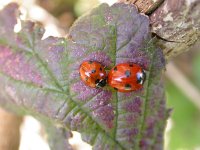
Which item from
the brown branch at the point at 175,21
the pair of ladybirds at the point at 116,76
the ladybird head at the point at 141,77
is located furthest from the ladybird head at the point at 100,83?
the brown branch at the point at 175,21

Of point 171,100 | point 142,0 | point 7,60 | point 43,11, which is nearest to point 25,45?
point 7,60

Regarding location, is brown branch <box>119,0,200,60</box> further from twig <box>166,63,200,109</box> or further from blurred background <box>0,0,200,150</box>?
twig <box>166,63,200,109</box>

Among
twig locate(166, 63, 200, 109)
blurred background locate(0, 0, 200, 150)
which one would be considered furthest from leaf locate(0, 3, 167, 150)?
twig locate(166, 63, 200, 109)

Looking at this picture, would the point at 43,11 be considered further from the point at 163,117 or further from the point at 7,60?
the point at 163,117

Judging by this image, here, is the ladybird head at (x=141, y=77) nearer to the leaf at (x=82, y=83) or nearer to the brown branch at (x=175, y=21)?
the leaf at (x=82, y=83)

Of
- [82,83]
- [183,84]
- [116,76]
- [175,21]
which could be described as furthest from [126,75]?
[183,84]

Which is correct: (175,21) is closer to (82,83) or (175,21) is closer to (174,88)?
(82,83)
